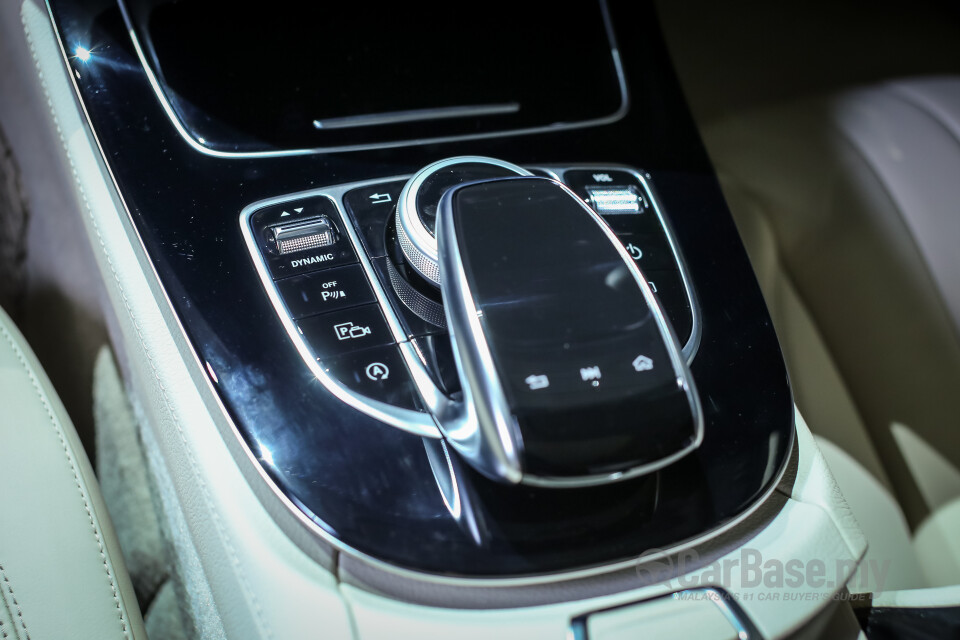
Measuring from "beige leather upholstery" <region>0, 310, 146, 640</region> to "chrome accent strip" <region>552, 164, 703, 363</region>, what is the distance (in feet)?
1.28

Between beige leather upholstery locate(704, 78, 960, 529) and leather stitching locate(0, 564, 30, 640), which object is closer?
leather stitching locate(0, 564, 30, 640)

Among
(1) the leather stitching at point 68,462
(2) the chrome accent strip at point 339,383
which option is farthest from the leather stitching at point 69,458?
(2) the chrome accent strip at point 339,383

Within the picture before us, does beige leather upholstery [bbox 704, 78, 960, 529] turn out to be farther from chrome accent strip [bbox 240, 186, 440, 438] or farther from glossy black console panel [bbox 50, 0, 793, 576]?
chrome accent strip [bbox 240, 186, 440, 438]

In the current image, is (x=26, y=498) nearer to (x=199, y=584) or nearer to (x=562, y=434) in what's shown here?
(x=199, y=584)

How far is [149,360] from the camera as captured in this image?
1.53 feet

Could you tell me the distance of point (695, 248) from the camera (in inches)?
22.2

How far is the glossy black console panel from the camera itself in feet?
1.33

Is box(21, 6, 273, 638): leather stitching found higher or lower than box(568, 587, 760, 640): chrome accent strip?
higher

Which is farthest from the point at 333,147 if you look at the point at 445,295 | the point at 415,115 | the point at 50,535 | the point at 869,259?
the point at 869,259

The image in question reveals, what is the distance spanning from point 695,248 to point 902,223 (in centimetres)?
32

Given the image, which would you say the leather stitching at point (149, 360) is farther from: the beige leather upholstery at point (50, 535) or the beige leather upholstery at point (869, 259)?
the beige leather upholstery at point (869, 259)

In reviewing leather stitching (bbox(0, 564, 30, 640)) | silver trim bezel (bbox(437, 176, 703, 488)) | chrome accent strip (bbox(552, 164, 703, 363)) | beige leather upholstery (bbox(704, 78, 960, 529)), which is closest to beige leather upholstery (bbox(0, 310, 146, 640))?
leather stitching (bbox(0, 564, 30, 640))

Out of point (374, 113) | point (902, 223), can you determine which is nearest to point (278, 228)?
point (374, 113)

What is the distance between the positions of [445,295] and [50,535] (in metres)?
0.30
